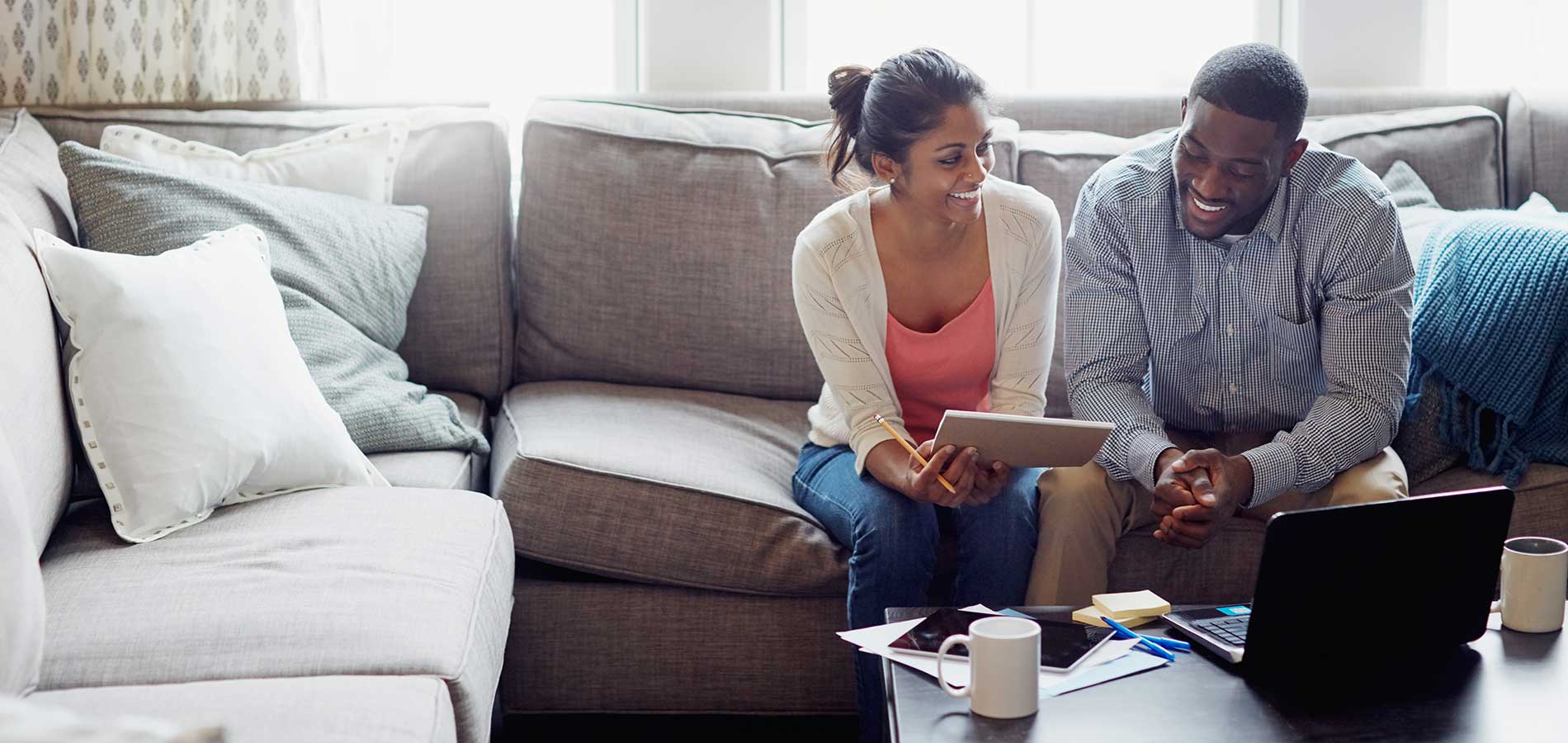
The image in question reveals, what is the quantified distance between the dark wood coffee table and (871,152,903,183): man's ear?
2.83 feet

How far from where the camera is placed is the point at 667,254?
239 centimetres

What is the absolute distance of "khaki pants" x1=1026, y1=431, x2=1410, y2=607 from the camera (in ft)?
6.23

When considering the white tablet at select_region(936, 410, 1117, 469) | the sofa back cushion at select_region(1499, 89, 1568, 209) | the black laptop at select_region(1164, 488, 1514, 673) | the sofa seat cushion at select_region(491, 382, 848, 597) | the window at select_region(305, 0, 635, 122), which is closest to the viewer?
the black laptop at select_region(1164, 488, 1514, 673)

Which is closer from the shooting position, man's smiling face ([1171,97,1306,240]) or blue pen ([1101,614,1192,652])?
blue pen ([1101,614,1192,652])

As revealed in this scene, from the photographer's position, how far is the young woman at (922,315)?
1869 millimetres

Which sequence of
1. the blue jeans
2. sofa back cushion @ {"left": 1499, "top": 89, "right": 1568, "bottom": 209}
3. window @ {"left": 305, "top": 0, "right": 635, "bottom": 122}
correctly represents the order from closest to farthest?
the blue jeans
sofa back cushion @ {"left": 1499, "top": 89, "right": 1568, "bottom": 209}
window @ {"left": 305, "top": 0, "right": 635, "bottom": 122}

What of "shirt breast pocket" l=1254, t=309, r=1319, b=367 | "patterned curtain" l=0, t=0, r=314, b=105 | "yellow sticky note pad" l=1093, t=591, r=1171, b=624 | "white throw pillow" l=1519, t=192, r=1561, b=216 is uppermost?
"patterned curtain" l=0, t=0, r=314, b=105

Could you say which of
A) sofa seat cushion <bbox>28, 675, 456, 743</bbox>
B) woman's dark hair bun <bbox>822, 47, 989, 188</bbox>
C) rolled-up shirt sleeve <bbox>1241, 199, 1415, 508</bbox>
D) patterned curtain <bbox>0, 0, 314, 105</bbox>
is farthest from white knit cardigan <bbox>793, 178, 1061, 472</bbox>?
patterned curtain <bbox>0, 0, 314, 105</bbox>

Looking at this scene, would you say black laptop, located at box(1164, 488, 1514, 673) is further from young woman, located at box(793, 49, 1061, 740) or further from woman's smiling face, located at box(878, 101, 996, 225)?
woman's smiling face, located at box(878, 101, 996, 225)

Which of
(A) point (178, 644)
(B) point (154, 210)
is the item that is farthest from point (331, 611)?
(B) point (154, 210)

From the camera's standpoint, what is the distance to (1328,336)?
1.98 m

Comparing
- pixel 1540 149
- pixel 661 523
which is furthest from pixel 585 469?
pixel 1540 149

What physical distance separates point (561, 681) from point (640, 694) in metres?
0.11

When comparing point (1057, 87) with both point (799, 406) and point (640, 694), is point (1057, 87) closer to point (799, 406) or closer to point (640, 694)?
point (799, 406)
